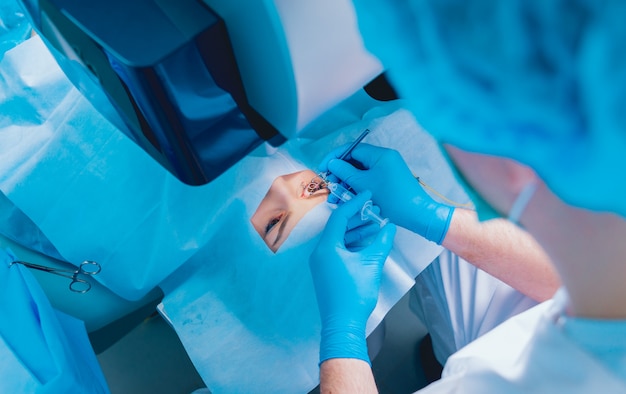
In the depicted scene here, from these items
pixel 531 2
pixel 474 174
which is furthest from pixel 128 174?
pixel 531 2

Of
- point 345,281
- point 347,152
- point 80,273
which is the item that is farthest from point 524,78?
point 80,273

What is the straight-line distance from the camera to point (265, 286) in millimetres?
1028

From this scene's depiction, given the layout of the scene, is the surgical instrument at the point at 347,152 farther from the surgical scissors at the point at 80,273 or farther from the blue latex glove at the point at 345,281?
the surgical scissors at the point at 80,273

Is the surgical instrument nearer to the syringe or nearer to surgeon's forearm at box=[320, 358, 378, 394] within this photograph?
the syringe

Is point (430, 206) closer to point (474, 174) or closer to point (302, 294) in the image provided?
point (302, 294)

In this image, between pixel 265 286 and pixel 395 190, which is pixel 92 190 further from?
pixel 395 190

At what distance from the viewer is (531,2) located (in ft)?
1.15

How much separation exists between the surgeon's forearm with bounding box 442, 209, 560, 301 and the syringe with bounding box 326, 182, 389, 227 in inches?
5.4

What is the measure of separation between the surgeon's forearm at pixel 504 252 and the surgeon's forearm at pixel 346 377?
0.30 m

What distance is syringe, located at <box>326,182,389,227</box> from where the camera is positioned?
102 cm

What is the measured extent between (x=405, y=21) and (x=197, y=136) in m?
0.33

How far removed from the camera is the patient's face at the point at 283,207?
3.46 feet

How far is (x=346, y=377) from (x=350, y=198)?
13.9 inches

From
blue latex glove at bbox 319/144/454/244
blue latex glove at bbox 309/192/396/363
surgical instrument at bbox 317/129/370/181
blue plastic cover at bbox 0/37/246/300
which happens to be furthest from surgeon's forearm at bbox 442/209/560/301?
blue plastic cover at bbox 0/37/246/300
